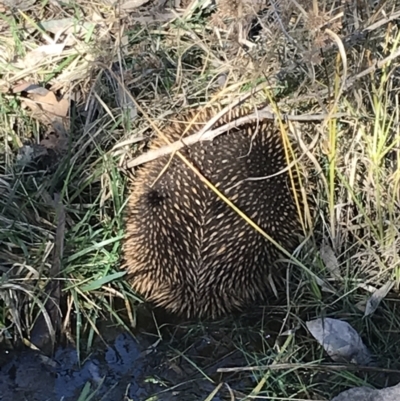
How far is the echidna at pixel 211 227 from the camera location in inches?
121

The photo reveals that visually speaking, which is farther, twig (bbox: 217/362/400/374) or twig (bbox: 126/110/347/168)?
twig (bbox: 126/110/347/168)

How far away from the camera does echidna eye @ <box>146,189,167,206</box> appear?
124 inches

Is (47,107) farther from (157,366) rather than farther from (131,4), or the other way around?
(157,366)

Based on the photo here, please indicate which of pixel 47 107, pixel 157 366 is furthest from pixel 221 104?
pixel 157 366

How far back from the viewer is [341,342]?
2.86m

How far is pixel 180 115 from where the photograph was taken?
3506 mm

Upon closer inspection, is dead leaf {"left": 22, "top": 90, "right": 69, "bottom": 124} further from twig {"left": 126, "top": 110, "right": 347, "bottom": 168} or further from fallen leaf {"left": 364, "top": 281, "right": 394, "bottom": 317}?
fallen leaf {"left": 364, "top": 281, "right": 394, "bottom": 317}

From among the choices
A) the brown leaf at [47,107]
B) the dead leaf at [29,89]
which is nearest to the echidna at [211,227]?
the brown leaf at [47,107]

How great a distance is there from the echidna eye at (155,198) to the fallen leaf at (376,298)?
0.90 metres

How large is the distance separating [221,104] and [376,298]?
107 centimetres

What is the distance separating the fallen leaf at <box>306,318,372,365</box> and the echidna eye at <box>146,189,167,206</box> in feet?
2.53

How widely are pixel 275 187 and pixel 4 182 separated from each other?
1138 millimetres

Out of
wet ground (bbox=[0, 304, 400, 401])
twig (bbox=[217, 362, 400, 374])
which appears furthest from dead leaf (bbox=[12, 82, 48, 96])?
twig (bbox=[217, 362, 400, 374])

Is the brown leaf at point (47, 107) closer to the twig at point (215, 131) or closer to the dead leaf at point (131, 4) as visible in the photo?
the twig at point (215, 131)
